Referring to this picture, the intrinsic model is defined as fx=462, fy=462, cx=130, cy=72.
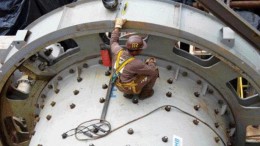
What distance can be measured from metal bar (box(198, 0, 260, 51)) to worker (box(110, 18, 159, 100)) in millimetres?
625

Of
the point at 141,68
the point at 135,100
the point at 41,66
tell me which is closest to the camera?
the point at 141,68

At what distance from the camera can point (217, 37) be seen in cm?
383

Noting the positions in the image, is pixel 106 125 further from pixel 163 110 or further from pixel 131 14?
pixel 131 14

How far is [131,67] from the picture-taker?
12.4 ft

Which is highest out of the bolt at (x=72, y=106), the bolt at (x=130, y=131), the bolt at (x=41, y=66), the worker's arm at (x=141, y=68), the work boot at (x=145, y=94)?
the bolt at (x=41, y=66)

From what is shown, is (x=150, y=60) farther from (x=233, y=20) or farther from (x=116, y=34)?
(x=233, y=20)

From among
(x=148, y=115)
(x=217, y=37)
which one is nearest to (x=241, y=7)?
(x=217, y=37)

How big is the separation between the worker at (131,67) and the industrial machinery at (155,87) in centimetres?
10

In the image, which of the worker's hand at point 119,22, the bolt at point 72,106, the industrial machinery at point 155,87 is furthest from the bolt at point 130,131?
the worker's hand at point 119,22

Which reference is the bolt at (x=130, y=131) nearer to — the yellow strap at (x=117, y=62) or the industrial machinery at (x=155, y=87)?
the industrial machinery at (x=155, y=87)

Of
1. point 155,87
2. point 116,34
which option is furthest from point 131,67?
point 155,87

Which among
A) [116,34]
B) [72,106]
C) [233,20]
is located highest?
[233,20]

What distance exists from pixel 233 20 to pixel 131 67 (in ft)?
2.95

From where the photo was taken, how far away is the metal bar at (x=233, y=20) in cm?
362
